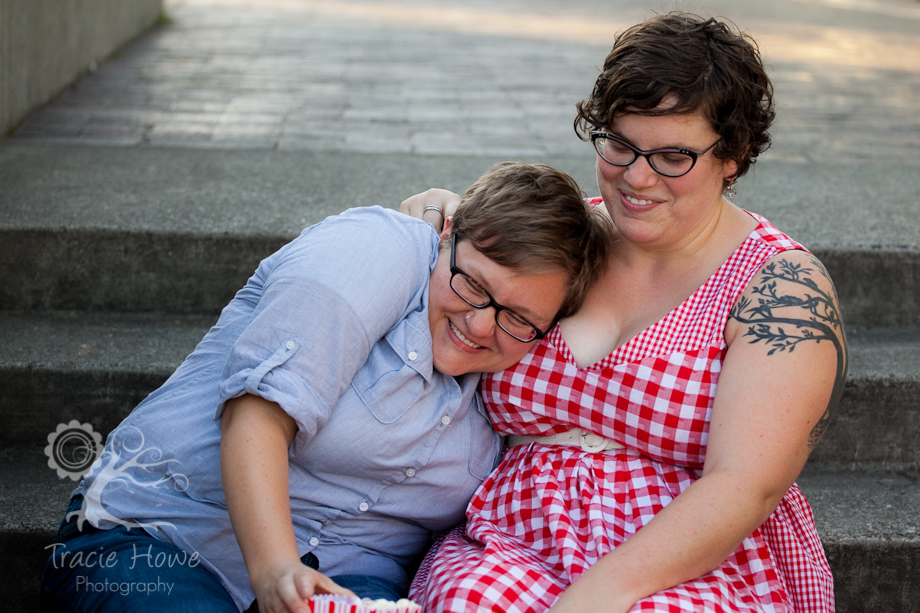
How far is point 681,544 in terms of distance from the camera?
5.17 feet

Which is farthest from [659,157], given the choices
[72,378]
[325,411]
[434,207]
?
[72,378]

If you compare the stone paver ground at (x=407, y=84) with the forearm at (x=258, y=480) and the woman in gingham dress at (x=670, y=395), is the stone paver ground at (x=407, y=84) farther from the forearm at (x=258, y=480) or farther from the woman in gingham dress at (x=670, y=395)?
the forearm at (x=258, y=480)

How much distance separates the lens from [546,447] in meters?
1.98

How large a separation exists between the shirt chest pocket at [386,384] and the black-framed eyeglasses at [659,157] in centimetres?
67

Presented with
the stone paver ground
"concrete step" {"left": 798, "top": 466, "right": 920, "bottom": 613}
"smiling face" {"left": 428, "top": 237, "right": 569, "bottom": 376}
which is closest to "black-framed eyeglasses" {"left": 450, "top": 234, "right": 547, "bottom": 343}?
"smiling face" {"left": 428, "top": 237, "right": 569, "bottom": 376}

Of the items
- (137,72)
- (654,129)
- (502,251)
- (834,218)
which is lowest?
(137,72)

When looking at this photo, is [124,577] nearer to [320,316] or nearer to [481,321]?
[320,316]

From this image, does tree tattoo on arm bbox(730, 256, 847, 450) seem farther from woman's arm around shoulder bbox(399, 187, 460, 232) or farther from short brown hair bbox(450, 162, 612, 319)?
woman's arm around shoulder bbox(399, 187, 460, 232)

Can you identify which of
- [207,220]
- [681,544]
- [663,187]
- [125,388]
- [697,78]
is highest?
[697,78]

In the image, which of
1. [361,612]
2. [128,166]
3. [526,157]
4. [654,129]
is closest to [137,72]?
[128,166]

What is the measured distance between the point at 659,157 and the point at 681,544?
2.67 ft

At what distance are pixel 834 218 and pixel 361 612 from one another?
254 cm

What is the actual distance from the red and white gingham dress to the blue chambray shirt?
0.48 ft

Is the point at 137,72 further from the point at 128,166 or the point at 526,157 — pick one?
the point at 526,157
